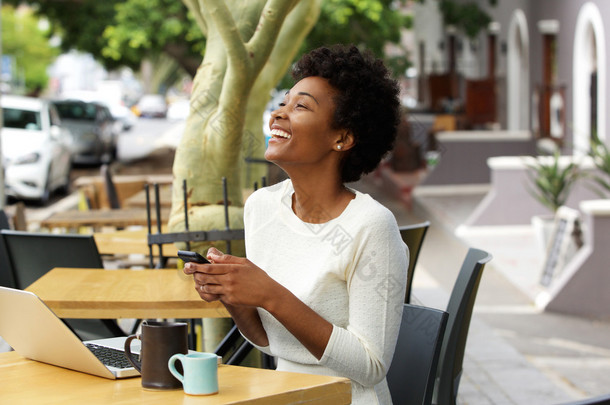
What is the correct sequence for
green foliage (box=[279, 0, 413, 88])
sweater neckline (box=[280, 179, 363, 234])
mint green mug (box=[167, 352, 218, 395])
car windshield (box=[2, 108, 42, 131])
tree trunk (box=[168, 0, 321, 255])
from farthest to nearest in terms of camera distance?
green foliage (box=[279, 0, 413, 88])
car windshield (box=[2, 108, 42, 131])
tree trunk (box=[168, 0, 321, 255])
sweater neckline (box=[280, 179, 363, 234])
mint green mug (box=[167, 352, 218, 395])

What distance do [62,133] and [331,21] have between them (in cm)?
500

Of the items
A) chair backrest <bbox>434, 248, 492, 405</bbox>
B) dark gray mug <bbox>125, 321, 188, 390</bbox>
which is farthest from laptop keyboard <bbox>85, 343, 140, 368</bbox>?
chair backrest <bbox>434, 248, 492, 405</bbox>

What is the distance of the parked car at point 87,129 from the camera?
74.1ft

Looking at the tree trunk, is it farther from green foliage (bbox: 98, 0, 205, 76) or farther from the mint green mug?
green foliage (bbox: 98, 0, 205, 76)

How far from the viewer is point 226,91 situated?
176 inches

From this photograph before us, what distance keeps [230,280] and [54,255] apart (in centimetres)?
236

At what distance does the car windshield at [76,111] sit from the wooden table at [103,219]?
16.9 m

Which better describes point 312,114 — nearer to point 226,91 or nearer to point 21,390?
point 21,390

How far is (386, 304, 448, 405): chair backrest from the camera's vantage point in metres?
3.04

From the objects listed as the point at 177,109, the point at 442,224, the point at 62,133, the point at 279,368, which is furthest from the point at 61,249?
the point at 177,109

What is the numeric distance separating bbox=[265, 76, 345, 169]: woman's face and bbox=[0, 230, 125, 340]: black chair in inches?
76.3

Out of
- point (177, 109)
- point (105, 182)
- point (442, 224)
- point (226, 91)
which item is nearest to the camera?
point (226, 91)

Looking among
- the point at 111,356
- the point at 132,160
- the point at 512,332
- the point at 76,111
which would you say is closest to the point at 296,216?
the point at 111,356

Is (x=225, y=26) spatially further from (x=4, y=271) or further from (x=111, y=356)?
(x=111, y=356)
